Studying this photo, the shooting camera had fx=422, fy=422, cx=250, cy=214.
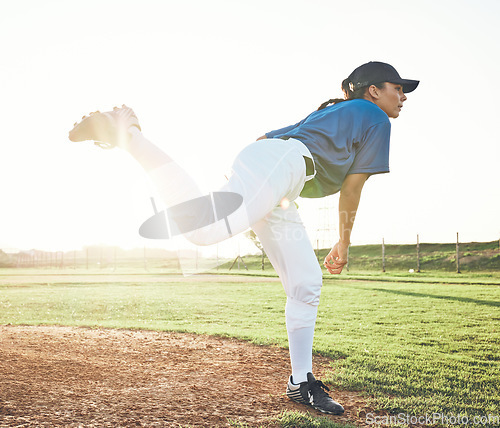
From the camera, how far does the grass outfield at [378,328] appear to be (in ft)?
11.3

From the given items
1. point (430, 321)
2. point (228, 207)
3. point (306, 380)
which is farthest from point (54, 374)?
point (430, 321)

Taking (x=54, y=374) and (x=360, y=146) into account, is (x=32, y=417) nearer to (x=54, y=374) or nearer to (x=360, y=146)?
(x=54, y=374)

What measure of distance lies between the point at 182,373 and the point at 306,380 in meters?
1.34

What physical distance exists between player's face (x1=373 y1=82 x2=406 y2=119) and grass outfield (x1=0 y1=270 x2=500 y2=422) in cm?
214

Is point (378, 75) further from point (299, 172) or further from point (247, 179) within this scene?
point (247, 179)

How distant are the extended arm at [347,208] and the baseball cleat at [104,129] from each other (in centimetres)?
143

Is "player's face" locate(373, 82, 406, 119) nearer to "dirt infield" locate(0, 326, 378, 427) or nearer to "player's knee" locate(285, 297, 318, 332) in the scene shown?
"player's knee" locate(285, 297, 318, 332)

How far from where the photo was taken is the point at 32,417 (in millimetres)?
2725

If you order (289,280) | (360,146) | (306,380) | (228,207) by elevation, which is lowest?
(306,380)

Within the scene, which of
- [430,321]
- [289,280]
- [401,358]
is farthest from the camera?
[430,321]

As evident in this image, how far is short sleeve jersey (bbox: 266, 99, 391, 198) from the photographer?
267 cm

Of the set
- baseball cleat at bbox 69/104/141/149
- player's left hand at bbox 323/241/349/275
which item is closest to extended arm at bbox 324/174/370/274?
player's left hand at bbox 323/241/349/275

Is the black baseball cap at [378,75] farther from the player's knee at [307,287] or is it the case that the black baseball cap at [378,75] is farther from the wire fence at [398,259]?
the wire fence at [398,259]

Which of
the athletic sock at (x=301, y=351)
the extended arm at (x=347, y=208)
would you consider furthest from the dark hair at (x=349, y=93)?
the athletic sock at (x=301, y=351)
